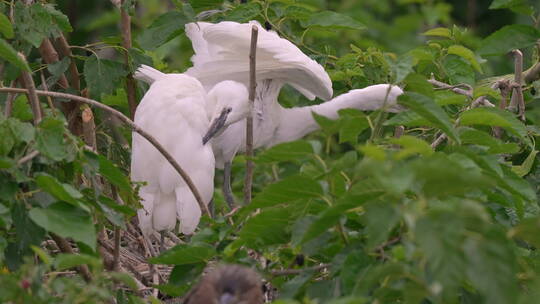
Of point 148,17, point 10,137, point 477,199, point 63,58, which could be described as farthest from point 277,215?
point 148,17

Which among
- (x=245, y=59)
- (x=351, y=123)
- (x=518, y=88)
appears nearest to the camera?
(x=351, y=123)

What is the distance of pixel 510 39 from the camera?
13.4ft

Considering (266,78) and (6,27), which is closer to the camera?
(6,27)

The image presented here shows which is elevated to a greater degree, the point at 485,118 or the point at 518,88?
the point at 485,118

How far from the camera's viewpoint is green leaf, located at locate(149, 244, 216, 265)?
3467 millimetres

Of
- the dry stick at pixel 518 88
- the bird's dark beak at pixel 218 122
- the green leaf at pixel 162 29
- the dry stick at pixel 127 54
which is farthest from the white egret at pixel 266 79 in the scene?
the dry stick at pixel 518 88

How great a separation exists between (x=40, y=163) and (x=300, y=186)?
890mm

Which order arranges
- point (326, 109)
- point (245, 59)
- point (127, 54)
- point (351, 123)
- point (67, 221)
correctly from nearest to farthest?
1. point (67, 221)
2. point (351, 123)
3. point (127, 54)
4. point (245, 59)
5. point (326, 109)

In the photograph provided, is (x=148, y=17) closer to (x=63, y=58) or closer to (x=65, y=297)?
(x=63, y=58)

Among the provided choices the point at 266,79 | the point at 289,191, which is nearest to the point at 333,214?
the point at 289,191

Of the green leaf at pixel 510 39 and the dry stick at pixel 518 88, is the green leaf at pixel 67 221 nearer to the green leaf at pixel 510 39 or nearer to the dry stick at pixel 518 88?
the green leaf at pixel 510 39

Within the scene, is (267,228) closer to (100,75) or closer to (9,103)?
(9,103)

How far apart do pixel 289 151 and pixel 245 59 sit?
2.63m

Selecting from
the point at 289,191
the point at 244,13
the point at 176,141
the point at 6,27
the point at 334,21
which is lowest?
the point at 176,141
